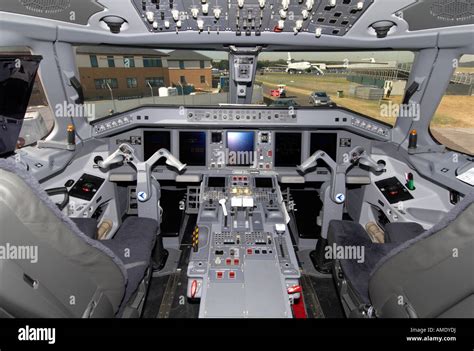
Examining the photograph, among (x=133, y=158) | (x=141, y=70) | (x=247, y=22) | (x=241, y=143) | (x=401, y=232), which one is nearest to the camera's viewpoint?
(x=401, y=232)

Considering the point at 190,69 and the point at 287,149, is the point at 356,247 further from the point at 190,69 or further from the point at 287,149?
the point at 190,69

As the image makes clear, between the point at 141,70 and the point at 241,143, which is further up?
the point at 141,70

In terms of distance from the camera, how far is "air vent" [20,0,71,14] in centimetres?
233

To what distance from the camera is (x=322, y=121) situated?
11.6 ft

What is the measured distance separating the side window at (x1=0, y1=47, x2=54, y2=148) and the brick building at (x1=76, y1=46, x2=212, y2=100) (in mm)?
460

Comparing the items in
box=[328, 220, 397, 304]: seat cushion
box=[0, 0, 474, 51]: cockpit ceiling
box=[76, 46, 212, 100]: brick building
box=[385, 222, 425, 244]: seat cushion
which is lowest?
box=[328, 220, 397, 304]: seat cushion

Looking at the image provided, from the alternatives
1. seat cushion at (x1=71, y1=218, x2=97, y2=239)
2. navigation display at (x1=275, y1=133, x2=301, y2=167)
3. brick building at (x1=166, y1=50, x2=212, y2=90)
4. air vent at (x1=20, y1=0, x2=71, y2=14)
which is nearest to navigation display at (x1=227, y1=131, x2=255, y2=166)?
navigation display at (x1=275, y1=133, x2=301, y2=167)

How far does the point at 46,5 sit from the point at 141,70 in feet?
7.97

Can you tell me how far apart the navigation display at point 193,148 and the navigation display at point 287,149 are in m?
0.94

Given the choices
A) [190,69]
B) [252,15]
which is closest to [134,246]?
[252,15]

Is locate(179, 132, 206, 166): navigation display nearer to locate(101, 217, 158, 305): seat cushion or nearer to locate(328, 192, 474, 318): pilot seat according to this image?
locate(101, 217, 158, 305): seat cushion

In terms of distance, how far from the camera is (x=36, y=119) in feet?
10.8

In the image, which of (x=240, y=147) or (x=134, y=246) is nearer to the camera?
(x=134, y=246)

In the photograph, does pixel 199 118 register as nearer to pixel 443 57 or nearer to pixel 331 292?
pixel 331 292
